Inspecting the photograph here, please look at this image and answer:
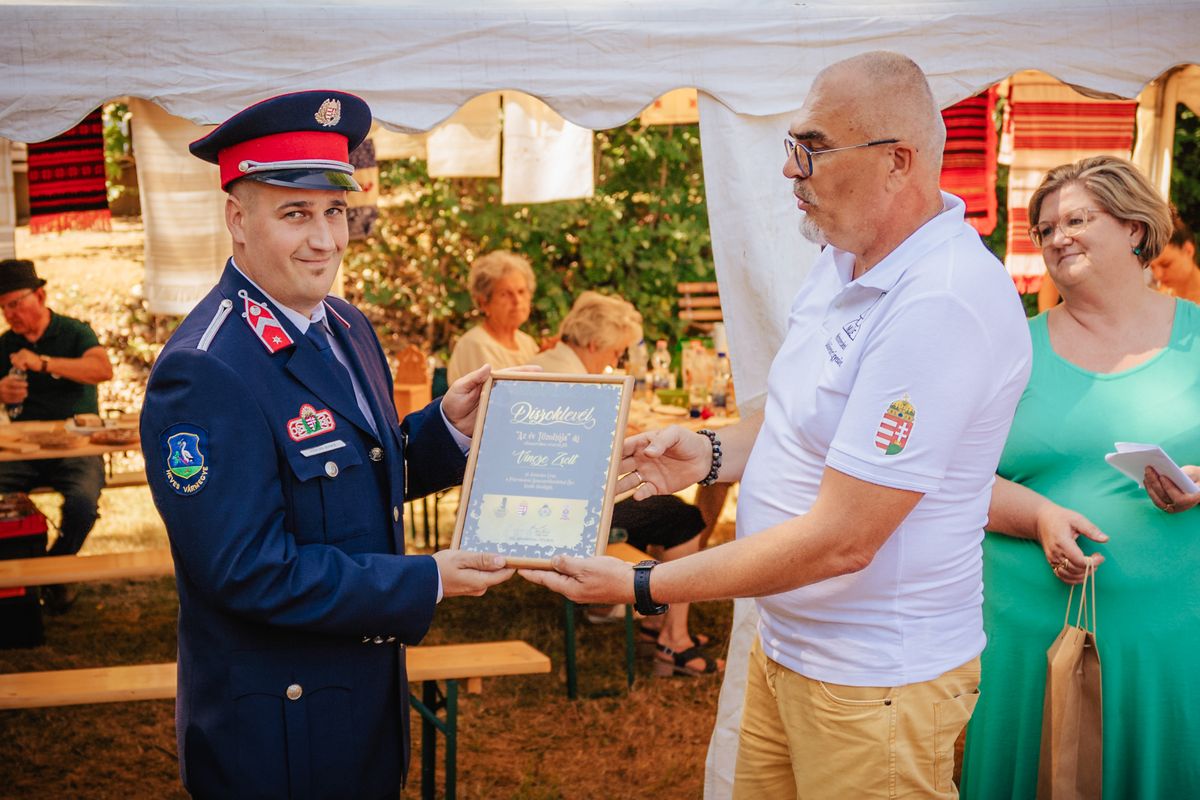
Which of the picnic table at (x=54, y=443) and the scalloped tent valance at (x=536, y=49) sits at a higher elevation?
the scalloped tent valance at (x=536, y=49)

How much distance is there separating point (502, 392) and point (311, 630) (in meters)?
0.71

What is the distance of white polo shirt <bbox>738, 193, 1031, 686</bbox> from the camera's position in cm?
202

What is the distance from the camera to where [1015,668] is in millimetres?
3219

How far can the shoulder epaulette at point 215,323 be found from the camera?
216 cm

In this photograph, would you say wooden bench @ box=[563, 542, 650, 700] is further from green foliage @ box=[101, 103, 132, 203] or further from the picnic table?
green foliage @ box=[101, 103, 132, 203]

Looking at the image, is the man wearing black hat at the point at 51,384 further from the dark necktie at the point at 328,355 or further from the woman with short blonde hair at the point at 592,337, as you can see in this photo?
the dark necktie at the point at 328,355

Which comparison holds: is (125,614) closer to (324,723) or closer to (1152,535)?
(324,723)

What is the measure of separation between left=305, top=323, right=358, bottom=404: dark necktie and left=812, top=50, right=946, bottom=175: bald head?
1.11 m

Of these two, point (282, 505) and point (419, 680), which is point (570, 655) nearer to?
point (419, 680)

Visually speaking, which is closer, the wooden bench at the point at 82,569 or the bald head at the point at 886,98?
the bald head at the point at 886,98

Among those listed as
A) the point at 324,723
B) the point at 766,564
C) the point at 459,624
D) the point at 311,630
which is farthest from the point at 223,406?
the point at 459,624

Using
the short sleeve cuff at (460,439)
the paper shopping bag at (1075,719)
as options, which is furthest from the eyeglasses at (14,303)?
the paper shopping bag at (1075,719)

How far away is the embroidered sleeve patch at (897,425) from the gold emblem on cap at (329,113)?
1.24 metres

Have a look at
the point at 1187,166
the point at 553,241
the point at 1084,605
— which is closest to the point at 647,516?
the point at 1084,605
